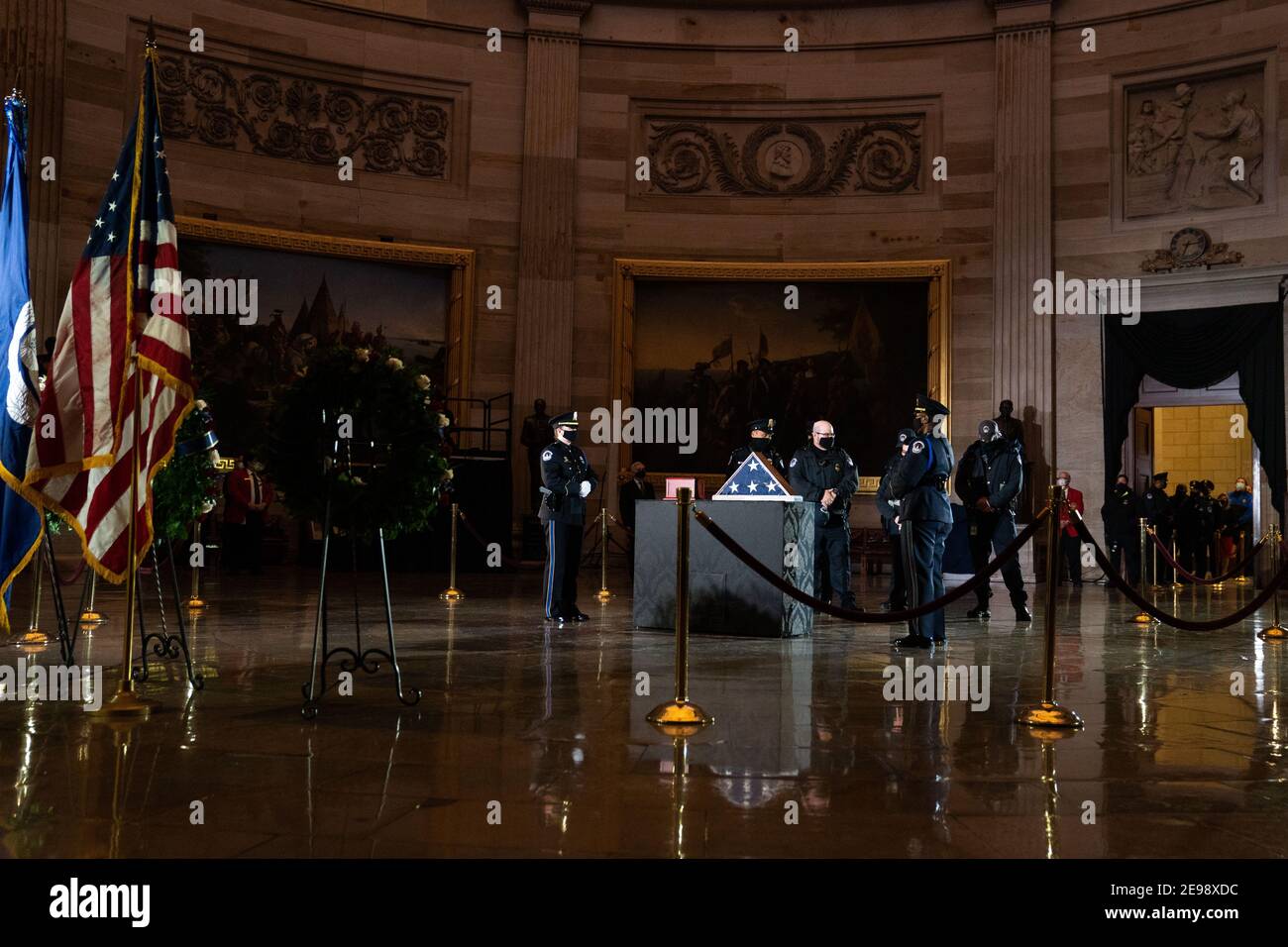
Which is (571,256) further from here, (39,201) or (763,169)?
(39,201)

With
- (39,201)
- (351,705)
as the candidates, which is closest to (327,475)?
(351,705)

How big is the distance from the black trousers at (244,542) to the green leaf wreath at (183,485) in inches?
310

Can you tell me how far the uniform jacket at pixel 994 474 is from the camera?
12.4 m

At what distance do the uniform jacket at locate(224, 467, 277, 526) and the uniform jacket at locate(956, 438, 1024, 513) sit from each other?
32.5 feet

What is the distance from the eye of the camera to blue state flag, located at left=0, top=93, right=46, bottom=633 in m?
7.38

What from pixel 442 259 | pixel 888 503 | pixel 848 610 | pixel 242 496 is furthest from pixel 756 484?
pixel 442 259

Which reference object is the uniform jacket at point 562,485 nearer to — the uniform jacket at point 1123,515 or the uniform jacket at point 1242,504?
the uniform jacket at point 1123,515

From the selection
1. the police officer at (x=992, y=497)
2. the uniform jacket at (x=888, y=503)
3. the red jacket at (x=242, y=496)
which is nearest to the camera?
the uniform jacket at (x=888, y=503)

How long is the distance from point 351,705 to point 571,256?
15.2m

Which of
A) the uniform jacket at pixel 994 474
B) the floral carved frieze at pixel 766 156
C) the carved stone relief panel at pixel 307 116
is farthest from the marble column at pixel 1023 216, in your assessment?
the carved stone relief panel at pixel 307 116

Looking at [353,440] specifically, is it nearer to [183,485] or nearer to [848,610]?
[848,610]

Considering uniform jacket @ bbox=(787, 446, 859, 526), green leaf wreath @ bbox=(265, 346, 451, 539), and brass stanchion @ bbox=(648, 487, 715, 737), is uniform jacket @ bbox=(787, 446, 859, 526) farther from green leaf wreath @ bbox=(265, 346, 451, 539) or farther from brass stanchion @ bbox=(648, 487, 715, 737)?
green leaf wreath @ bbox=(265, 346, 451, 539)

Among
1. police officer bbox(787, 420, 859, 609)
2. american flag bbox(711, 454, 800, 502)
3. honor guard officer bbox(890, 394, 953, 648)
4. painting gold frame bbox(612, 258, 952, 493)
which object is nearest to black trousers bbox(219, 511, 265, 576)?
painting gold frame bbox(612, 258, 952, 493)
